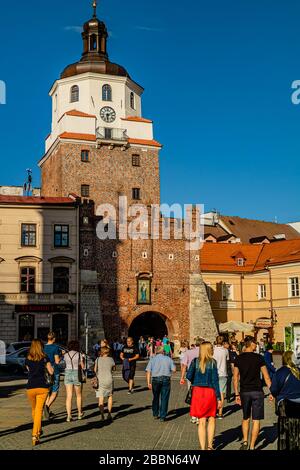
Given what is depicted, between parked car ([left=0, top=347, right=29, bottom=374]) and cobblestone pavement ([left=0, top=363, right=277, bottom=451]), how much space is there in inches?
445

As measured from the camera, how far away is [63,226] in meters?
44.6

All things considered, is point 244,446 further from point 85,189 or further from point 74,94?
point 74,94

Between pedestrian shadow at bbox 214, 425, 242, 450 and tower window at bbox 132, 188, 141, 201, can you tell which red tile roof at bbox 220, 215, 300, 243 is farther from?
pedestrian shadow at bbox 214, 425, 242, 450

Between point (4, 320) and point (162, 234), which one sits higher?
point (162, 234)

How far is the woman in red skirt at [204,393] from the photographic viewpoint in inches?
418

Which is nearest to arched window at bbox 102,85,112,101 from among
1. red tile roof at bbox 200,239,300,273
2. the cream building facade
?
the cream building facade

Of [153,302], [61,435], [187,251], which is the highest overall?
[187,251]

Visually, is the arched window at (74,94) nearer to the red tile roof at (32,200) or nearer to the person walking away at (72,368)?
the red tile roof at (32,200)

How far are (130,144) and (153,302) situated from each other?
44.1 feet

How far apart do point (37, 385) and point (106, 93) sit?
151ft

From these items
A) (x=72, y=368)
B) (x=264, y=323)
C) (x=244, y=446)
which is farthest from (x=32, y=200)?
(x=244, y=446)

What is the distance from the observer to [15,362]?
3080 cm

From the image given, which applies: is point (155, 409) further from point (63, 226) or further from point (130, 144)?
point (130, 144)
